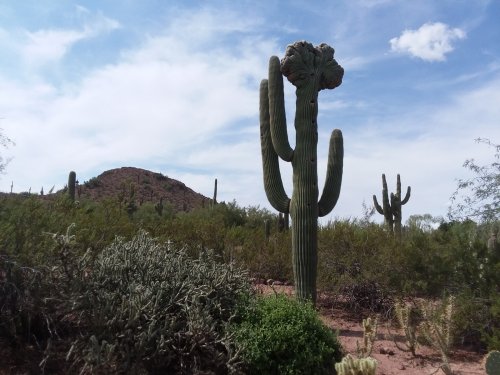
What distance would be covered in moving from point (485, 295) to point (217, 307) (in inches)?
172

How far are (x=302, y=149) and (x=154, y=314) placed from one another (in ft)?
14.3

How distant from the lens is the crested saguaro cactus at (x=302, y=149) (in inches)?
345

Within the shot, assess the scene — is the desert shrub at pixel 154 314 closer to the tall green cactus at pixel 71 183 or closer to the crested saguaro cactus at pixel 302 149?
the crested saguaro cactus at pixel 302 149

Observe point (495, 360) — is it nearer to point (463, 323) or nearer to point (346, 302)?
point (463, 323)

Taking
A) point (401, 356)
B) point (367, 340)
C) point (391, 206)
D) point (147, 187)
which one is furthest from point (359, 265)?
point (147, 187)

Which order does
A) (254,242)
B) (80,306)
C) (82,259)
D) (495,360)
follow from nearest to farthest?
(495,360) < (80,306) < (82,259) < (254,242)

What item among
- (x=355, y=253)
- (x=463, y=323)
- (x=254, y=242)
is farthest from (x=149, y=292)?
(x=254, y=242)

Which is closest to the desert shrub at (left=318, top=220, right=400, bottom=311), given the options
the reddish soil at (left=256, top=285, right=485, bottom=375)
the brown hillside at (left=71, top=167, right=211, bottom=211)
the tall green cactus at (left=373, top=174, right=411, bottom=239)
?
the reddish soil at (left=256, top=285, right=485, bottom=375)

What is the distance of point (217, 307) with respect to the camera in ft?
20.7

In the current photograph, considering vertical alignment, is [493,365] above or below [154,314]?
below

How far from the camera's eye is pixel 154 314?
564cm

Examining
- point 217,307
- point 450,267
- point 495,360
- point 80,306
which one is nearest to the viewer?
point 495,360

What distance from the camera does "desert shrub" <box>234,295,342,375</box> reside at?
231 inches

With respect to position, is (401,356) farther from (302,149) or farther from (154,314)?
(154,314)
